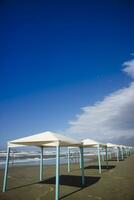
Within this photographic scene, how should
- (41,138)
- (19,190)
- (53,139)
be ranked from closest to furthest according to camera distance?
(53,139) < (41,138) < (19,190)

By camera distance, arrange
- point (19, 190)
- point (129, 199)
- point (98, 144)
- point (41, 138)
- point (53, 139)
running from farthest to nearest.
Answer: point (98, 144)
point (19, 190)
point (41, 138)
point (53, 139)
point (129, 199)

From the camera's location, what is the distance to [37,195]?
859cm

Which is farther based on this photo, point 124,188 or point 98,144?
point 98,144

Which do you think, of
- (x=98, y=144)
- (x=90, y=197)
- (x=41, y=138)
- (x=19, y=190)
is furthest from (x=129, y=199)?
(x=98, y=144)

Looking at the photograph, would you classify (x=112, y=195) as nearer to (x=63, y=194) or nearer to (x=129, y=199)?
(x=129, y=199)

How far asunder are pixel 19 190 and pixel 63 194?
2.39 m

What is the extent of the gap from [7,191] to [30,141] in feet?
9.13

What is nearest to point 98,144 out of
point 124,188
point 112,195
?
point 124,188

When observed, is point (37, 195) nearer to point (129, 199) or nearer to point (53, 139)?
point (53, 139)

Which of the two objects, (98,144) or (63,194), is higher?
(98,144)

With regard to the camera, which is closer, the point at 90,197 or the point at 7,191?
the point at 90,197

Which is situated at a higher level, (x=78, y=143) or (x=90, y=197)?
(x=78, y=143)

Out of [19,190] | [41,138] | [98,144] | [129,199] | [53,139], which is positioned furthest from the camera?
[98,144]

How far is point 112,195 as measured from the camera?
8500 millimetres
